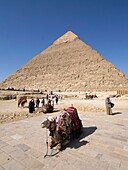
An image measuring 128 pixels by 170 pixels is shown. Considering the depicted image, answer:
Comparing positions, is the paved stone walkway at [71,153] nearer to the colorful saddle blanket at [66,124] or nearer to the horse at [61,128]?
the horse at [61,128]

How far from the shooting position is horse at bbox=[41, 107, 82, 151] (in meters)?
2.60

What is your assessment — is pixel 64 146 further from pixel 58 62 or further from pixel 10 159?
pixel 58 62

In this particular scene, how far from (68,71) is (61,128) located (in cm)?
8475

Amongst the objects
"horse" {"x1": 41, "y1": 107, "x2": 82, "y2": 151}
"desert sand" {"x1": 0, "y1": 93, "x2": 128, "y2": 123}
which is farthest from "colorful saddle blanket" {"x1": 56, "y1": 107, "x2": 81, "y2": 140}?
"desert sand" {"x1": 0, "y1": 93, "x2": 128, "y2": 123}

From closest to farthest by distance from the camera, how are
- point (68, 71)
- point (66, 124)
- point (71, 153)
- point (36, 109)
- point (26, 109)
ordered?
1. point (71, 153)
2. point (66, 124)
3. point (36, 109)
4. point (26, 109)
5. point (68, 71)

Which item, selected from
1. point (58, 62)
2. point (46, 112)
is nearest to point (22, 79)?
point (58, 62)

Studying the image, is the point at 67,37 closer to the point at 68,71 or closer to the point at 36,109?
the point at 68,71

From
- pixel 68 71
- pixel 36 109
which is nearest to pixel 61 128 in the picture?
pixel 36 109

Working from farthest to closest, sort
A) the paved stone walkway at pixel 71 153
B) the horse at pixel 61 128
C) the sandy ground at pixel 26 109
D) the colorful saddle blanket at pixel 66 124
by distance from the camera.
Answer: the sandy ground at pixel 26 109
the colorful saddle blanket at pixel 66 124
the horse at pixel 61 128
the paved stone walkway at pixel 71 153

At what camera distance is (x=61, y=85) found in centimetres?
7250

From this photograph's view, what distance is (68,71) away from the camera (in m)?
86.9

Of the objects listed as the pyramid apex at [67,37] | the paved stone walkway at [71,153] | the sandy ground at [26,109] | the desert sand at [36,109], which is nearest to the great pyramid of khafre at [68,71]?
the pyramid apex at [67,37]

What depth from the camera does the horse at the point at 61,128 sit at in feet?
8.54

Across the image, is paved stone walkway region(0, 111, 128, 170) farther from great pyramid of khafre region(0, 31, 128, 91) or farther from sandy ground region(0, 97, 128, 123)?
great pyramid of khafre region(0, 31, 128, 91)
